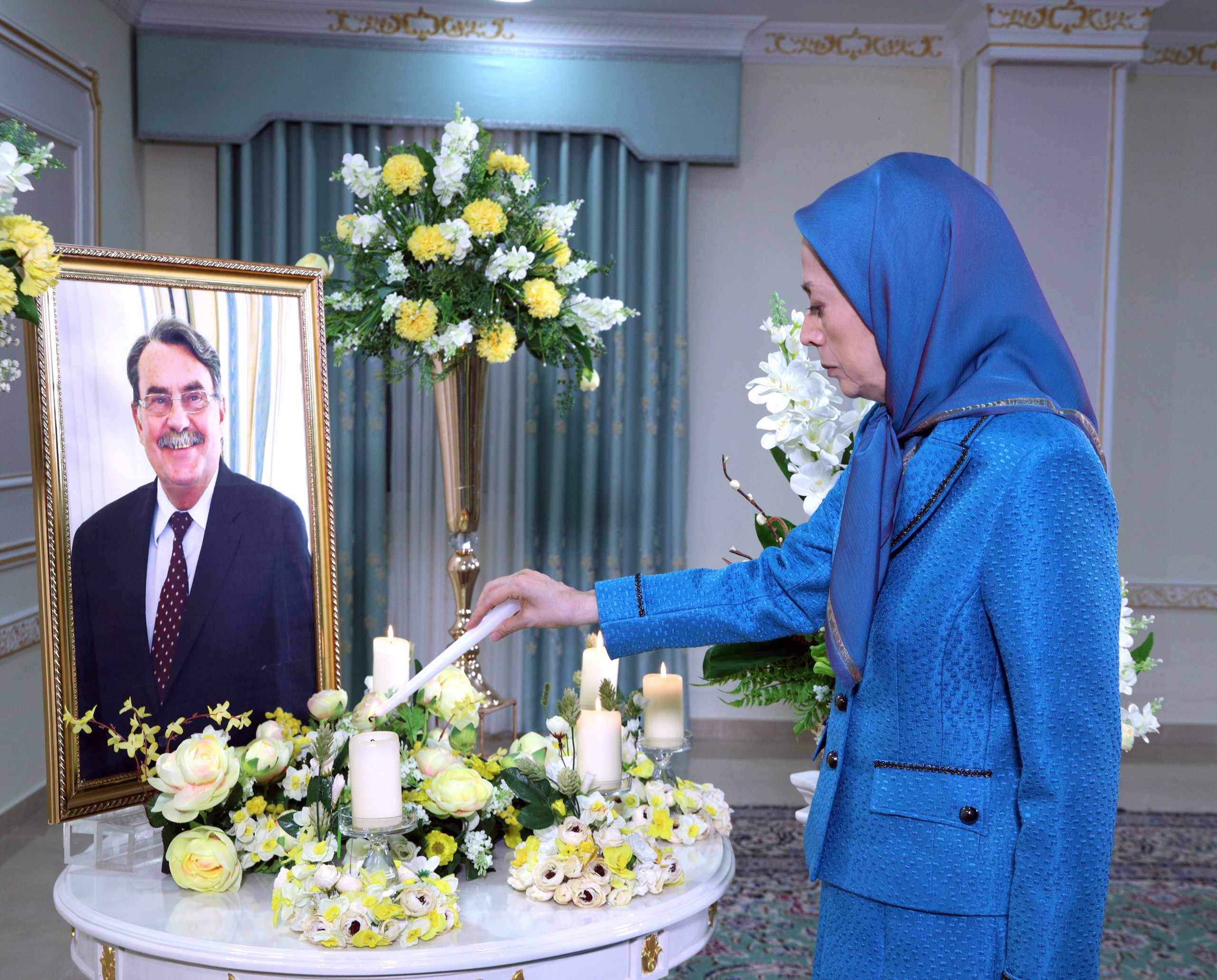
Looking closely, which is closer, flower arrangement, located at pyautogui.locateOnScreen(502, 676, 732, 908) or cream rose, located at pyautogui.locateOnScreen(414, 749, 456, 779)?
flower arrangement, located at pyautogui.locateOnScreen(502, 676, 732, 908)

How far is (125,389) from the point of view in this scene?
70.1 inches

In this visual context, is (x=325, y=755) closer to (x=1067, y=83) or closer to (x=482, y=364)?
(x=482, y=364)

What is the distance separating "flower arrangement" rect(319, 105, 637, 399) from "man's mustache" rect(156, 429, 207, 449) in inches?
41.9

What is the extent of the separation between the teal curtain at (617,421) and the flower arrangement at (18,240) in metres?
3.21

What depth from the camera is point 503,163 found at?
291 centimetres

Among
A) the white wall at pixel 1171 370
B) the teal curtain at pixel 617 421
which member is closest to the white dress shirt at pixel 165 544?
the teal curtain at pixel 617 421

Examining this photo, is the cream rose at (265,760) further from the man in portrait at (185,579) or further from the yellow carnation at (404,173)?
the yellow carnation at (404,173)

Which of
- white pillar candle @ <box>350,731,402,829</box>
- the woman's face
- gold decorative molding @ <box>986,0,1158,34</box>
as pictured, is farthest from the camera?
gold decorative molding @ <box>986,0,1158,34</box>

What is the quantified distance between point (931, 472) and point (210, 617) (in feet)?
4.19

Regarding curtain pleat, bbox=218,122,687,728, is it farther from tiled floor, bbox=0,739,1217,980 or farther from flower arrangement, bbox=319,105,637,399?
flower arrangement, bbox=319,105,637,399

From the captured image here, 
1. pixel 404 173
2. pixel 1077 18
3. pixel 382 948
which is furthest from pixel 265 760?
pixel 1077 18

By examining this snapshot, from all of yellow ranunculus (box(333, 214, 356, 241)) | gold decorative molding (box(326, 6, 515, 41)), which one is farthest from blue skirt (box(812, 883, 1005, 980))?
gold decorative molding (box(326, 6, 515, 41))

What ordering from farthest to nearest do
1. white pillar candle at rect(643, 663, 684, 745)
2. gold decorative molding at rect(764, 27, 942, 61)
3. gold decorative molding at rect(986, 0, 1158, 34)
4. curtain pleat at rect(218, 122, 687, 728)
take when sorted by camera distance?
gold decorative molding at rect(764, 27, 942, 61) → curtain pleat at rect(218, 122, 687, 728) → gold decorative molding at rect(986, 0, 1158, 34) → white pillar candle at rect(643, 663, 684, 745)

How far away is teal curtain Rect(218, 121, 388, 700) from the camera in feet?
14.6
